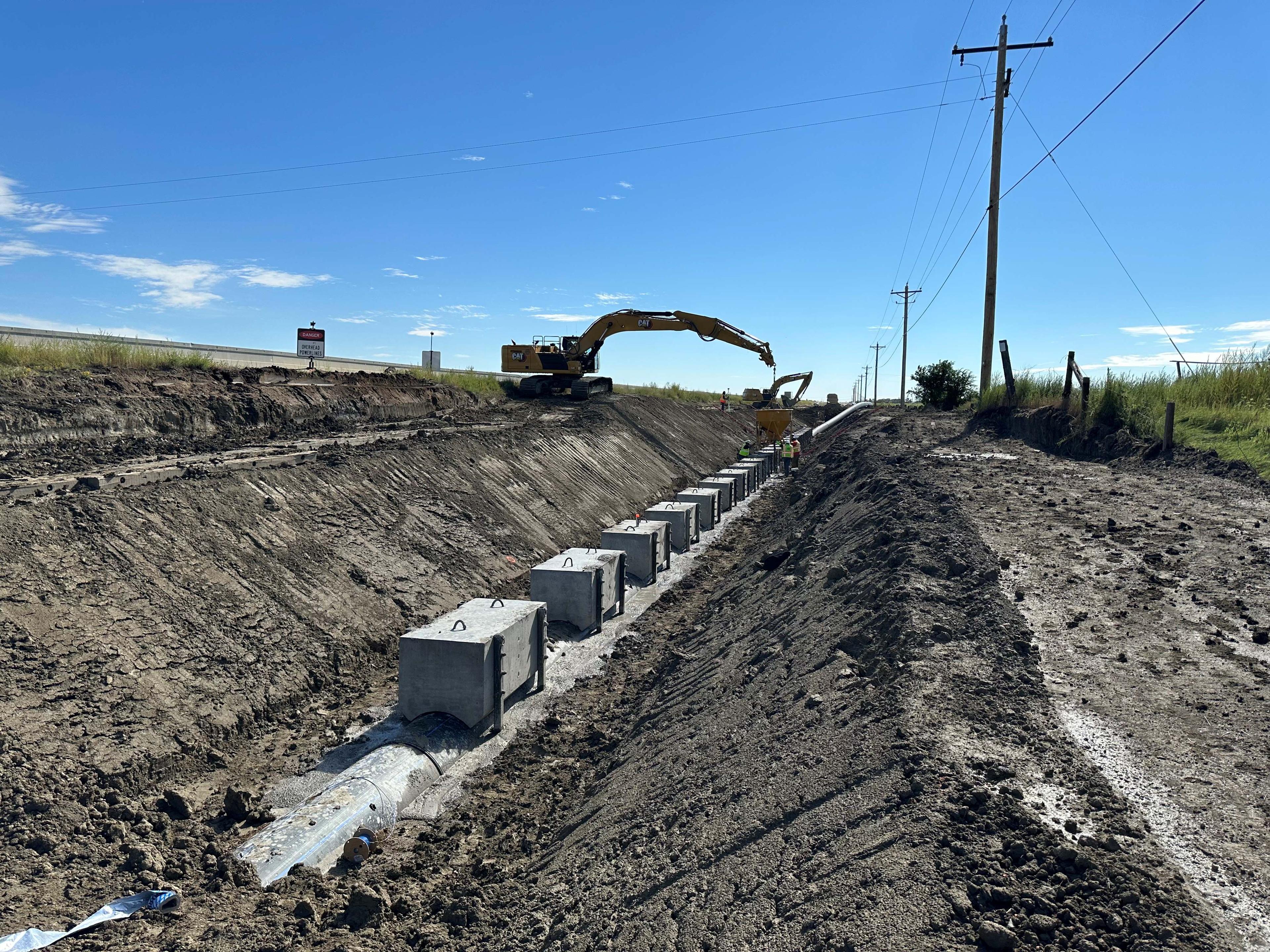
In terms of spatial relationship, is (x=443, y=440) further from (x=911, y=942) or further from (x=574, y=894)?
(x=911, y=942)

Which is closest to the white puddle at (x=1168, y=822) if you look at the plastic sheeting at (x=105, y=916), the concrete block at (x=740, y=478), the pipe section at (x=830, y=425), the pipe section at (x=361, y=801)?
the pipe section at (x=361, y=801)

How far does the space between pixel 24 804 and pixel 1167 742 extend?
714 cm

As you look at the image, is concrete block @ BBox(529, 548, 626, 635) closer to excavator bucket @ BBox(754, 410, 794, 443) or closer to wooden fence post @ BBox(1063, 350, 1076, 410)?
wooden fence post @ BBox(1063, 350, 1076, 410)

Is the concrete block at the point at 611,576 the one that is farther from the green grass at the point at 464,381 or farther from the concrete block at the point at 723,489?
the green grass at the point at 464,381

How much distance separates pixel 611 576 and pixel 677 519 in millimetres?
5035

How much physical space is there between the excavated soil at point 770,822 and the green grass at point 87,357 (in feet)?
29.1

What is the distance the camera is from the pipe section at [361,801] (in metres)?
5.43

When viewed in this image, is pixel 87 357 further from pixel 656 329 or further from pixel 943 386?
pixel 943 386

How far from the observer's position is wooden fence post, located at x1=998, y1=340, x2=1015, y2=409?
2327 cm

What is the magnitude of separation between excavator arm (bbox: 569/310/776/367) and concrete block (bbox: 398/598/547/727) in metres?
22.4

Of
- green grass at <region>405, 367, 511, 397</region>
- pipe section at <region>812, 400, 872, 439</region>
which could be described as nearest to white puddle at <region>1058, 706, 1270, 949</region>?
green grass at <region>405, 367, 511, 397</region>

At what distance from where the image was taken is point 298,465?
12.5 m

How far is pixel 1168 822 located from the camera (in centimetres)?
370

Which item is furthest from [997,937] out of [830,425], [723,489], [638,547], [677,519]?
[830,425]
